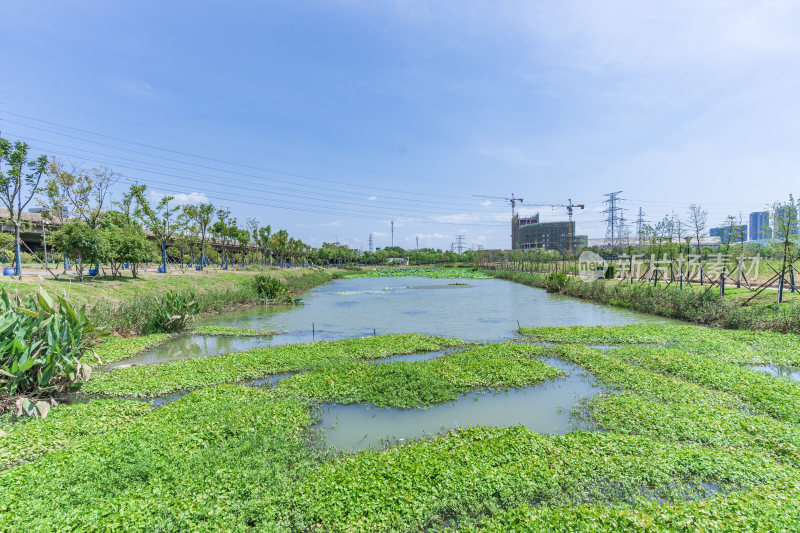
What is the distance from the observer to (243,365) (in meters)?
11.9

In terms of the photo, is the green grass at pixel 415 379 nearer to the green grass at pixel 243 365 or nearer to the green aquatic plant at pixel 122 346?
the green grass at pixel 243 365

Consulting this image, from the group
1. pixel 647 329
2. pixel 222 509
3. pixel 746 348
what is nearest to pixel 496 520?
pixel 222 509

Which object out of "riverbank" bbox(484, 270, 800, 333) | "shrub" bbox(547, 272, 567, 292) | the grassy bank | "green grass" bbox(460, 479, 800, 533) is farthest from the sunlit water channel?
"green grass" bbox(460, 479, 800, 533)

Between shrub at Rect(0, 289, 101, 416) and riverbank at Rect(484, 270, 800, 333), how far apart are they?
23.4 meters

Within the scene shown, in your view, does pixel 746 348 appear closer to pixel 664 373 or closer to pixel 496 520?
pixel 664 373

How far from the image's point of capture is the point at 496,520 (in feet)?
15.4

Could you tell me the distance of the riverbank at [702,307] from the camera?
15977mm

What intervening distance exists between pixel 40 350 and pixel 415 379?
8.42m

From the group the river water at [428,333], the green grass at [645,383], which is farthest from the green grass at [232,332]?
the green grass at [645,383]

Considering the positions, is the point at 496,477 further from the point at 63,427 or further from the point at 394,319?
the point at 394,319

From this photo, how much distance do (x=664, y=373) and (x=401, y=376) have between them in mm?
7388

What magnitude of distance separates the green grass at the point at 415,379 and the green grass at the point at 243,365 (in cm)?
136
